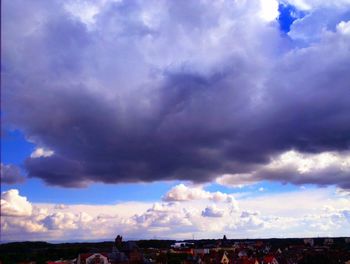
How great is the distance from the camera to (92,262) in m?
129

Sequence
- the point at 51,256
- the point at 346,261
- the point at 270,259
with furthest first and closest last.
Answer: the point at 51,256
the point at 270,259
the point at 346,261

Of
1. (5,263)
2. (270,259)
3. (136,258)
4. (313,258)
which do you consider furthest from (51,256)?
(313,258)

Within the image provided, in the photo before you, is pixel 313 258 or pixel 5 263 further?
pixel 5 263

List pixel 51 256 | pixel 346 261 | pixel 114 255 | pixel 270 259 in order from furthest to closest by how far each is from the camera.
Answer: pixel 51 256
pixel 114 255
pixel 270 259
pixel 346 261

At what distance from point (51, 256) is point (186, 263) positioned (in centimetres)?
7457

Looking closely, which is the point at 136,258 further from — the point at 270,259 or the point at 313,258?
the point at 313,258

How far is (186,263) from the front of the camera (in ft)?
426

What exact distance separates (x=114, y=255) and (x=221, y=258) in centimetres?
3232

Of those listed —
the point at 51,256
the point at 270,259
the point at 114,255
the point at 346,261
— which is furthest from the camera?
the point at 51,256

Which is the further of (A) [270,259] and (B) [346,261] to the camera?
(A) [270,259]

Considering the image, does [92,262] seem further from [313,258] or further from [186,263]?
[313,258]

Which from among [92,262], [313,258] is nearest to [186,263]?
[92,262]

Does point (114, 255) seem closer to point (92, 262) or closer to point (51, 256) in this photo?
point (92, 262)

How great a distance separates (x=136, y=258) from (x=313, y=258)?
49.8 metres
